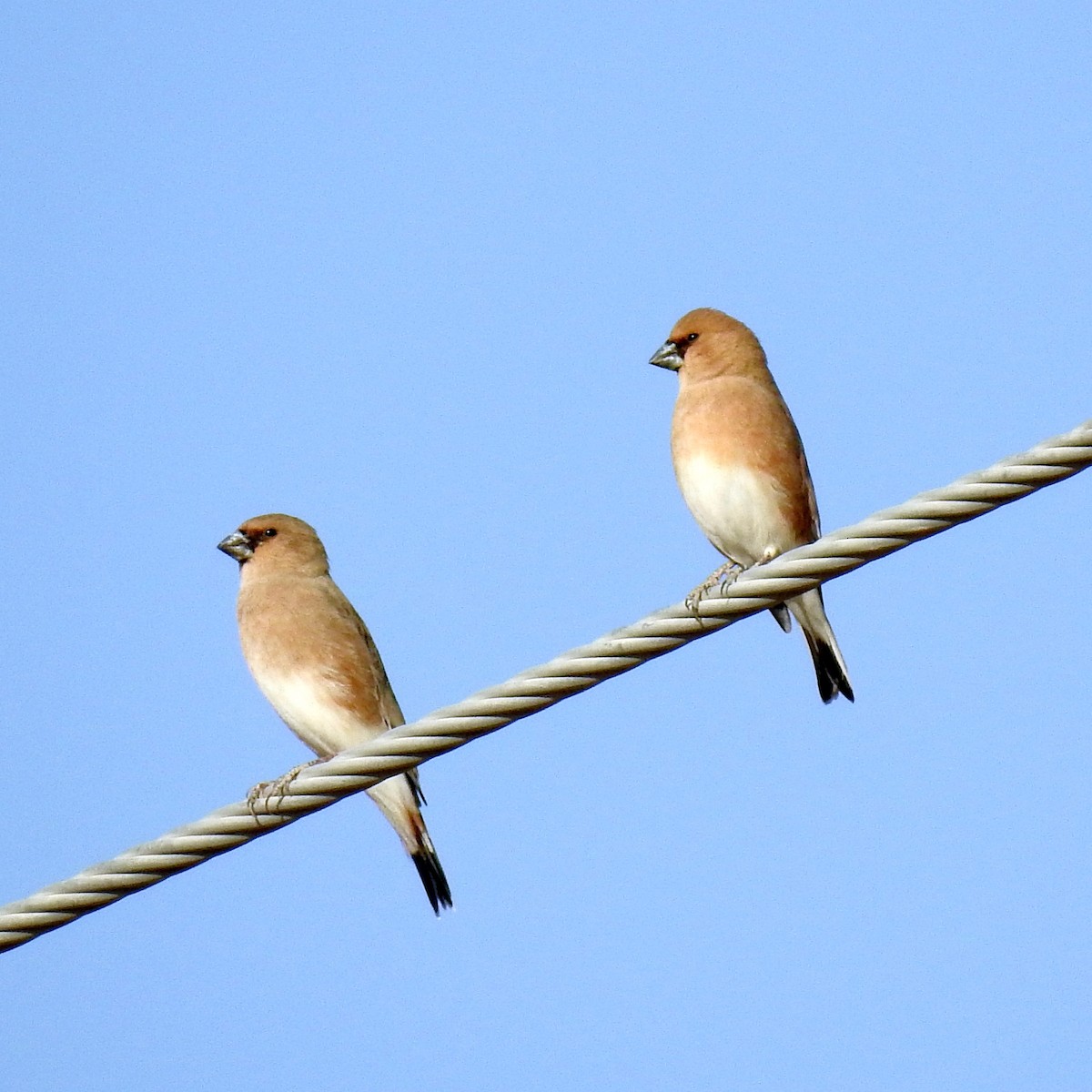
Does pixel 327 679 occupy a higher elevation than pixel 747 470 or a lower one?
lower

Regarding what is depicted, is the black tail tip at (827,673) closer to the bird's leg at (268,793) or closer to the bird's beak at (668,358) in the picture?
the bird's beak at (668,358)

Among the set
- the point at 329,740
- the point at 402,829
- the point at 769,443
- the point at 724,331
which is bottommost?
the point at 402,829

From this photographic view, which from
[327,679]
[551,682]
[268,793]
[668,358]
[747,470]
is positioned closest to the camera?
[551,682]

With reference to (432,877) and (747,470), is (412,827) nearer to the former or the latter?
(432,877)

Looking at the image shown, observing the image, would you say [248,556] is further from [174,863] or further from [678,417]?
[174,863]

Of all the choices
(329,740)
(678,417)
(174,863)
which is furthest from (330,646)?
(174,863)

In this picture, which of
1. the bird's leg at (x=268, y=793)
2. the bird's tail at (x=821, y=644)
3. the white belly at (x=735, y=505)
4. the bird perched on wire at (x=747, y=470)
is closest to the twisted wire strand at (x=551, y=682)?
the bird's leg at (x=268, y=793)

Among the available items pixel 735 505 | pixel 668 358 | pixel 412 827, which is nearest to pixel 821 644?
pixel 735 505

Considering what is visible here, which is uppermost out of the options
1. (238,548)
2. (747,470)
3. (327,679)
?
(238,548)
